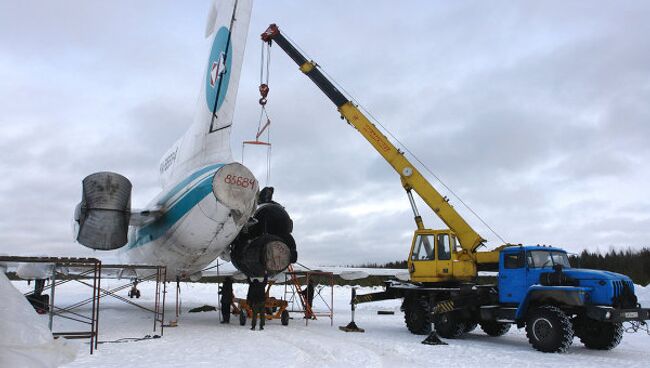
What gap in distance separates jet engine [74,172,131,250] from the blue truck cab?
8.37 meters

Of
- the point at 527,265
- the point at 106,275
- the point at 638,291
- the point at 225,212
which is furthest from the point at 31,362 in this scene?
the point at 638,291

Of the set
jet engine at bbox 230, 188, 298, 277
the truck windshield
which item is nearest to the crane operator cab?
the truck windshield

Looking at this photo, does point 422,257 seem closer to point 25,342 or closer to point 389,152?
point 389,152

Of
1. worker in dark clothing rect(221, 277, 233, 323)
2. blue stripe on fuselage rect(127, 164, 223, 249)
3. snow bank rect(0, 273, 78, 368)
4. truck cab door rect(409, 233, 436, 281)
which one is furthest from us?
worker in dark clothing rect(221, 277, 233, 323)

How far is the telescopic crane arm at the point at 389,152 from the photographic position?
566 inches

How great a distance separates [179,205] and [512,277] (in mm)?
7693

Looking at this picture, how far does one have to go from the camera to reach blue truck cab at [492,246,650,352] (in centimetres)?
1033

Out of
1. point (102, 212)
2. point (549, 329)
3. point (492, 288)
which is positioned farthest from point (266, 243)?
point (549, 329)

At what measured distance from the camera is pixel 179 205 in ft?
39.4

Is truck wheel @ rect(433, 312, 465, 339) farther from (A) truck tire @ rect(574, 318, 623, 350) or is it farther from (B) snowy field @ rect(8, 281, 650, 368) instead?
(A) truck tire @ rect(574, 318, 623, 350)

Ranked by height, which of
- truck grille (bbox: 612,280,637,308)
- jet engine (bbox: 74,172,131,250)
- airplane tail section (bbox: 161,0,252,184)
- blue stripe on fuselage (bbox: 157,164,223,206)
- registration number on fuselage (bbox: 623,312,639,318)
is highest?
airplane tail section (bbox: 161,0,252,184)

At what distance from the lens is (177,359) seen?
8523mm

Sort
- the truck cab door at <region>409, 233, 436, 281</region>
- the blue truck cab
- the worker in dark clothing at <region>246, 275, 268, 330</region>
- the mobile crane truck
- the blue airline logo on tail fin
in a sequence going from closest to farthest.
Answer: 1. the blue truck cab
2. the mobile crane truck
3. the blue airline logo on tail fin
4. the worker in dark clothing at <region>246, 275, 268, 330</region>
5. the truck cab door at <region>409, 233, 436, 281</region>

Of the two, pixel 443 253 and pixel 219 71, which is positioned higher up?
pixel 219 71
